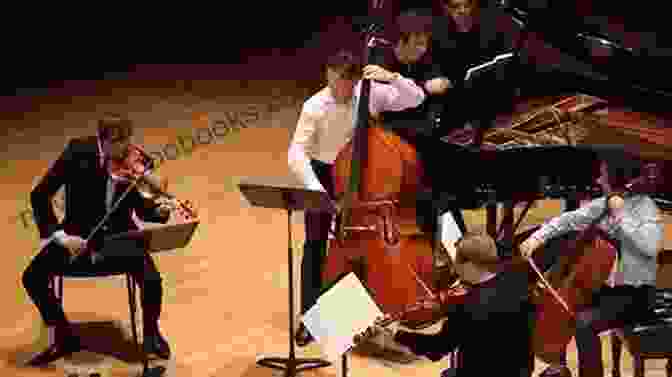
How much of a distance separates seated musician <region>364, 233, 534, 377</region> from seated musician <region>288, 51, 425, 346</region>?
1477 mm

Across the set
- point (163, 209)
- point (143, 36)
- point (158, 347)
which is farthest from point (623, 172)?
point (143, 36)

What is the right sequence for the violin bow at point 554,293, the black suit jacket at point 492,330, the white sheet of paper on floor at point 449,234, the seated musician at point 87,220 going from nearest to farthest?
the black suit jacket at point 492,330, the violin bow at point 554,293, the white sheet of paper on floor at point 449,234, the seated musician at point 87,220

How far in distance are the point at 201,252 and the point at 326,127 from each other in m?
1.78

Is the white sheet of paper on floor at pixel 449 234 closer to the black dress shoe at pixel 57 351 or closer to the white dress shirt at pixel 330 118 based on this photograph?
the white dress shirt at pixel 330 118

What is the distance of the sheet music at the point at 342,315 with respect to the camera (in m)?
4.07

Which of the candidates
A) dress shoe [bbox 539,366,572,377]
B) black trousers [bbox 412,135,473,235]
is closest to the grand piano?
black trousers [bbox 412,135,473,235]

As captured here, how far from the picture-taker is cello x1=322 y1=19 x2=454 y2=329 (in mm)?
5090

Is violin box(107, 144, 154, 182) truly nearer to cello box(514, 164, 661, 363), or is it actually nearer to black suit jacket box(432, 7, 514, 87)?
black suit jacket box(432, 7, 514, 87)

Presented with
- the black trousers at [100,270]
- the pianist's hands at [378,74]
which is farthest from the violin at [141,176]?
the pianist's hands at [378,74]

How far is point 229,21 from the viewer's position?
13.0 metres

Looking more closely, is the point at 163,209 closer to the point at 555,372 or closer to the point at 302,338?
the point at 302,338

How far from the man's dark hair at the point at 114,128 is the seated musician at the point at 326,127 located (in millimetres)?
847

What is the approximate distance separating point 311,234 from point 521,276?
1.96 meters

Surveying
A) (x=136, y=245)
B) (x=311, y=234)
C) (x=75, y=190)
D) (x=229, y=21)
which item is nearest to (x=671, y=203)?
(x=311, y=234)
